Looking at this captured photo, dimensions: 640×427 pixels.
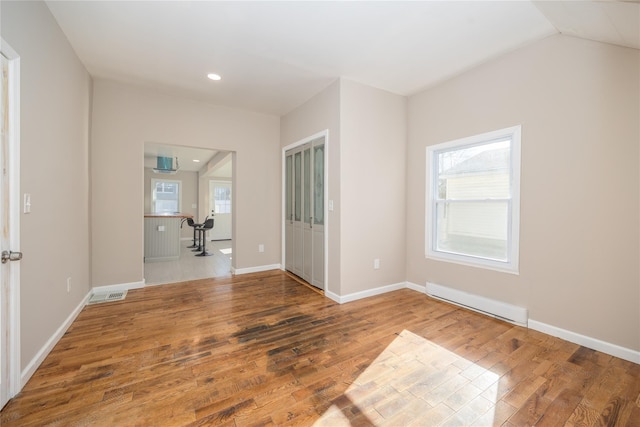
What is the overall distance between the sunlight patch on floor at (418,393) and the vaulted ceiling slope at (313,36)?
265cm

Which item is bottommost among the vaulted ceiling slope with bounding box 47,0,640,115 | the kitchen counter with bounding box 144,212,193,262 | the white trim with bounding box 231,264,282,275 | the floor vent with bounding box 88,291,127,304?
the floor vent with bounding box 88,291,127,304

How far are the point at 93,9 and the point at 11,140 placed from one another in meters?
1.35

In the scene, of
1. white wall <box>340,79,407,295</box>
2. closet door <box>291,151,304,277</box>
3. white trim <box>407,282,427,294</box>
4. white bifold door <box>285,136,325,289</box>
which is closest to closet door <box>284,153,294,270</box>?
white bifold door <box>285,136,325,289</box>

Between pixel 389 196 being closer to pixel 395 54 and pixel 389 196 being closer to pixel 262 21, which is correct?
pixel 395 54

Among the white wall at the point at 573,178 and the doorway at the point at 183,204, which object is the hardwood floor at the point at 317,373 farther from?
the doorway at the point at 183,204

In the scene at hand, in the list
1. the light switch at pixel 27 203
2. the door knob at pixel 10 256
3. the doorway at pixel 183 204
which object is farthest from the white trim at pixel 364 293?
the light switch at pixel 27 203

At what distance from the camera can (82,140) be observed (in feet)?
10.1

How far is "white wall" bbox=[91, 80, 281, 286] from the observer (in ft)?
11.6

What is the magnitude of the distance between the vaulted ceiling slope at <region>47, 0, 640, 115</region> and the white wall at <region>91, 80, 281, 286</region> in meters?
0.40

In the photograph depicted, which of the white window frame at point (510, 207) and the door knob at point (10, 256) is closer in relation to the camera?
the door knob at point (10, 256)

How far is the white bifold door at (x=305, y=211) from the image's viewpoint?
3805 millimetres

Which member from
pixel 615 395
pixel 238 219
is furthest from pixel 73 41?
pixel 615 395

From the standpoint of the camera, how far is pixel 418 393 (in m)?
1.76

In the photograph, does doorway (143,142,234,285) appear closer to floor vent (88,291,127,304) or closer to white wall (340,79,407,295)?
floor vent (88,291,127,304)
